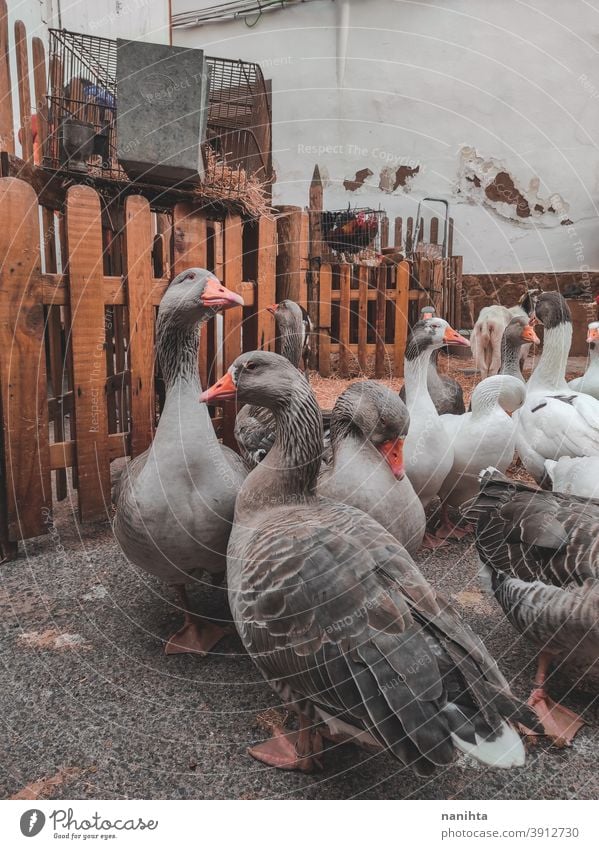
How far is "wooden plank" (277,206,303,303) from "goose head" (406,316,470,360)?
1178 millimetres

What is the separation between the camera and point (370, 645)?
1.37 m

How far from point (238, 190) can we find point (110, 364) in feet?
5.88

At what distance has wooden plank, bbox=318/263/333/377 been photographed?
462cm

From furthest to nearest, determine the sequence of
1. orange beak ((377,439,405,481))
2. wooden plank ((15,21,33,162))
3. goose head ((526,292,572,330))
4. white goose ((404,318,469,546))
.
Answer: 1. wooden plank ((15,21,33,162))
2. goose head ((526,292,572,330))
3. white goose ((404,318,469,546))
4. orange beak ((377,439,405,481))

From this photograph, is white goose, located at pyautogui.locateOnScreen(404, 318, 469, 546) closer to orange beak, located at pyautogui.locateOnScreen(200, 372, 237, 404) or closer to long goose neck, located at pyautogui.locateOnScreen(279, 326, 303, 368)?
long goose neck, located at pyautogui.locateOnScreen(279, 326, 303, 368)

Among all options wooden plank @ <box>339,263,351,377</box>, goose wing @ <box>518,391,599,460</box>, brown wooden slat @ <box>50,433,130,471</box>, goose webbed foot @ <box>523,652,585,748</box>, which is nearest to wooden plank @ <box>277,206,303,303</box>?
wooden plank @ <box>339,263,351,377</box>

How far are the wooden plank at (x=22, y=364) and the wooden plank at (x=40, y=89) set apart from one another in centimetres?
260

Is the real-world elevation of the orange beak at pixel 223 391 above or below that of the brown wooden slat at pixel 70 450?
above

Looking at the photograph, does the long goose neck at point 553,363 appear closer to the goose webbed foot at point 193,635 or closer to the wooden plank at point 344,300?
the wooden plank at point 344,300

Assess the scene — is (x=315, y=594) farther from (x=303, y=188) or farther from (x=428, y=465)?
(x=303, y=188)

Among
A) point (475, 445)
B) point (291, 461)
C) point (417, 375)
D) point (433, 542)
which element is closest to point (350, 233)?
point (417, 375)

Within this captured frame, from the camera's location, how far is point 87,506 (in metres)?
3.30

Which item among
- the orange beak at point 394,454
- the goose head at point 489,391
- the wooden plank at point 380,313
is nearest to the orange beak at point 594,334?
the goose head at point 489,391

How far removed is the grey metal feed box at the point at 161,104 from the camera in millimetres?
2865
